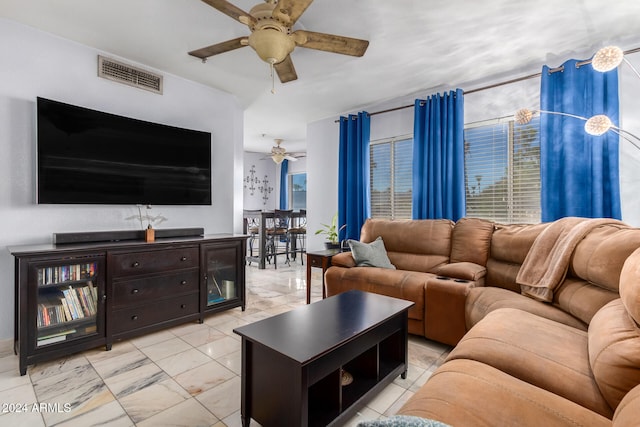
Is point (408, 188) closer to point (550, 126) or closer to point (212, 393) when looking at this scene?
point (550, 126)

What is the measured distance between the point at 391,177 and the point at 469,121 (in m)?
1.23

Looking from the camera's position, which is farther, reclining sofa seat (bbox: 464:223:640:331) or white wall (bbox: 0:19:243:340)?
white wall (bbox: 0:19:243:340)

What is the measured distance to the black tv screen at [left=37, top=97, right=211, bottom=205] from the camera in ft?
7.72

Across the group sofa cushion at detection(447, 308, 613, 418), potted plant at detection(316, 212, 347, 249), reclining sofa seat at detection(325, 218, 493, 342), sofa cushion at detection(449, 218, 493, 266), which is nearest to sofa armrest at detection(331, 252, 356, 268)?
reclining sofa seat at detection(325, 218, 493, 342)

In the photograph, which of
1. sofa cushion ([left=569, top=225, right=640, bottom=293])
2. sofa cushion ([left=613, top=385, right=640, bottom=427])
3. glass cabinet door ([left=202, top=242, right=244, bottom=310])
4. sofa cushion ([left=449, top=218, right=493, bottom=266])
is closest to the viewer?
sofa cushion ([left=613, top=385, right=640, bottom=427])

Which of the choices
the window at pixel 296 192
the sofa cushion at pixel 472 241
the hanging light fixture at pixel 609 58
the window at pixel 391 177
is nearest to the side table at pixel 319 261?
the sofa cushion at pixel 472 241

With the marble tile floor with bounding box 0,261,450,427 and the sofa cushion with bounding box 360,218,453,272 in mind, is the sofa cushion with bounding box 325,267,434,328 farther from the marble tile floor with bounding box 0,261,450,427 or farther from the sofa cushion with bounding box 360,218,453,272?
the marble tile floor with bounding box 0,261,450,427

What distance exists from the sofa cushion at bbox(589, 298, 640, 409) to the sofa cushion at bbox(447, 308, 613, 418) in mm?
64

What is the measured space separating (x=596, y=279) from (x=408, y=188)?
2673mm

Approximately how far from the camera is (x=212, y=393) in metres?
1.73

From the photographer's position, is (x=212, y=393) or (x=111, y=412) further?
(x=212, y=393)

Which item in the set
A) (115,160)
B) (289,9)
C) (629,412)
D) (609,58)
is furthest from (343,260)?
(609,58)

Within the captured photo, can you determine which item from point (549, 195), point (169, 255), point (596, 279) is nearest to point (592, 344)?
point (596, 279)

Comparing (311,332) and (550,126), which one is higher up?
(550,126)
